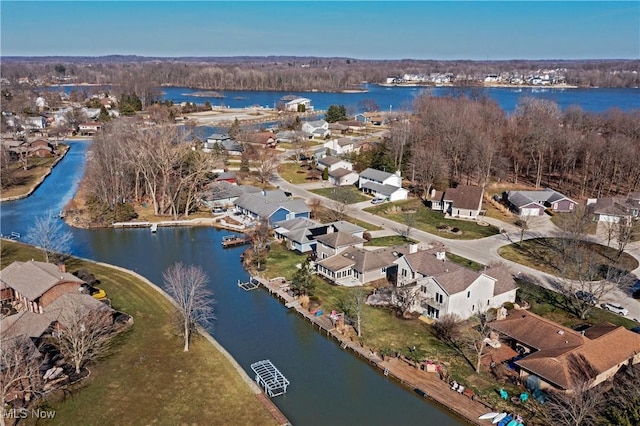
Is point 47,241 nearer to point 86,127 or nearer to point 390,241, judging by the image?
point 390,241

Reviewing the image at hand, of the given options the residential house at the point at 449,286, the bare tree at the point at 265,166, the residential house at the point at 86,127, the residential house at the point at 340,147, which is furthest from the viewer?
the residential house at the point at 86,127

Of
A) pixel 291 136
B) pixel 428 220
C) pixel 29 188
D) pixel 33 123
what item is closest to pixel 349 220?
pixel 428 220

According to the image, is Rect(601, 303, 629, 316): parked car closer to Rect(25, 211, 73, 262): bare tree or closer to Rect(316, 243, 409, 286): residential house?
Rect(316, 243, 409, 286): residential house

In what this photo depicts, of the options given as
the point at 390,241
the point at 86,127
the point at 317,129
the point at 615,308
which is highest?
the point at 317,129

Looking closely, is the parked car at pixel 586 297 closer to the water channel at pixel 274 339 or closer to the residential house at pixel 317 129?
the water channel at pixel 274 339

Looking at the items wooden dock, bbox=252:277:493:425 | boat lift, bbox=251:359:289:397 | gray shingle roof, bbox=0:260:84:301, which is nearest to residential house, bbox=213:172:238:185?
gray shingle roof, bbox=0:260:84:301

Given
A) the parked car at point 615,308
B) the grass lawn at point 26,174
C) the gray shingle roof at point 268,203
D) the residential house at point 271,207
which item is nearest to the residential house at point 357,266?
the residential house at point 271,207
